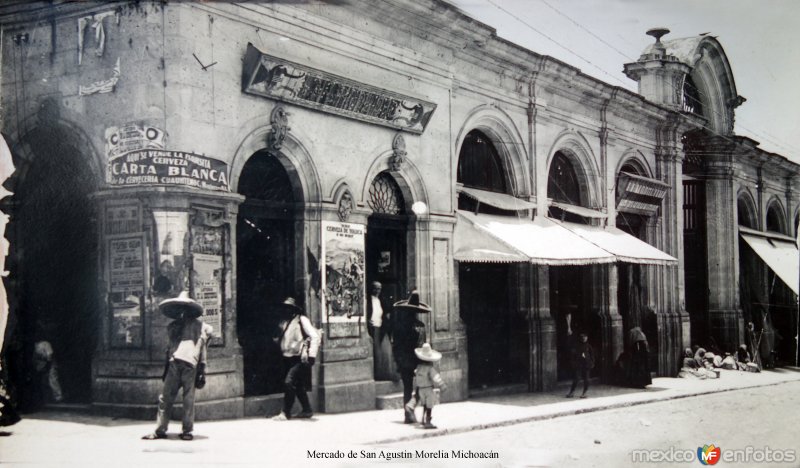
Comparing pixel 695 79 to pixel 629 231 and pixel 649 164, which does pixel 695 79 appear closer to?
pixel 649 164

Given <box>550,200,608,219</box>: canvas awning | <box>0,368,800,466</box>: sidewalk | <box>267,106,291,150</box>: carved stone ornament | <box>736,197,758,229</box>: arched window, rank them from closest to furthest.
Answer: <box>0,368,800,466</box>: sidewalk → <box>267,106,291,150</box>: carved stone ornament → <box>550,200,608,219</box>: canvas awning → <box>736,197,758,229</box>: arched window

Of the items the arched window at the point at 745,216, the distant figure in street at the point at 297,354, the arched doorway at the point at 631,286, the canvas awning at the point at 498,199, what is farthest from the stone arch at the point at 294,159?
the arched window at the point at 745,216

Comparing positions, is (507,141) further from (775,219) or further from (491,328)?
(775,219)

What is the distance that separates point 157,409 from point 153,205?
83.1 inches

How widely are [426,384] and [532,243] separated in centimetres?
454

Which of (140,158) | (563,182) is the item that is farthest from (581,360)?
(140,158)

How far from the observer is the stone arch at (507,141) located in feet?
49.1

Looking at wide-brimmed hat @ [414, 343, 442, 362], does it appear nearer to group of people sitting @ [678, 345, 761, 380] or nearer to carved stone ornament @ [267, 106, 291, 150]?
carved stone ornament @ [267, 106, 291, 150]

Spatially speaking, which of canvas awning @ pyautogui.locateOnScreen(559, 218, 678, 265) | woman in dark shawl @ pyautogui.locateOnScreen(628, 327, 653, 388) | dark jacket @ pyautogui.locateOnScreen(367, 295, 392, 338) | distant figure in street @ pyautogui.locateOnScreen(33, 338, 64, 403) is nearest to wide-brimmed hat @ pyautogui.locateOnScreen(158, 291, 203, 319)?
distant figure in street @ pyautogui.locateOnScreen(33, 338, 64, 403)

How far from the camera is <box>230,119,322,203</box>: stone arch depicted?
33.4 ft

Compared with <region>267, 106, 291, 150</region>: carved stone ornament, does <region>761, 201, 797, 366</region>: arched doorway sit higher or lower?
lower

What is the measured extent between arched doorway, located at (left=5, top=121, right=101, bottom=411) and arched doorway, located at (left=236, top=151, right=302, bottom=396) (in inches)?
67.7

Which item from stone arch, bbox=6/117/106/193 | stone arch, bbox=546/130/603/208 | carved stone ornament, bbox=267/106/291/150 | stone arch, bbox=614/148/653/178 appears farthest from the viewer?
stone arch, bbox=614/148/653/178

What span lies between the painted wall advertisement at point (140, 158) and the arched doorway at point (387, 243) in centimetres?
382
